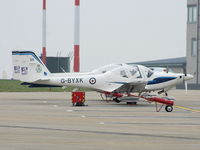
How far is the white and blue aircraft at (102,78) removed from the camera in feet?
104

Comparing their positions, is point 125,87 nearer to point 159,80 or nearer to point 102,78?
point 102,78

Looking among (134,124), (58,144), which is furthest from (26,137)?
(134,124)

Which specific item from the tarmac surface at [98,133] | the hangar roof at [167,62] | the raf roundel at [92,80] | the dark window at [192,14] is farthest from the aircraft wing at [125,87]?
the hangar roof at [167,62]

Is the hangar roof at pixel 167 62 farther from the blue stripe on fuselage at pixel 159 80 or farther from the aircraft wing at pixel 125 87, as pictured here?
the aircraft wing at pixel 125 87

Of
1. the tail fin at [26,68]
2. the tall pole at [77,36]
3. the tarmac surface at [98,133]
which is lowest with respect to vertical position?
the tarmac surface at [98,133]

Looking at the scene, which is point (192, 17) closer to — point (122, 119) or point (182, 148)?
point (122, 119)

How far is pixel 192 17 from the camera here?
249 ft

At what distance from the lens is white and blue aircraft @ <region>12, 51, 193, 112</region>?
104ft

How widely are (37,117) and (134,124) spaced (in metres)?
4.12

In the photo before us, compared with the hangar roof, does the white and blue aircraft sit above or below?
below

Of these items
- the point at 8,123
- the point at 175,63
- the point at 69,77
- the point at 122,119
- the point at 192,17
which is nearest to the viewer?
the point at 8,123

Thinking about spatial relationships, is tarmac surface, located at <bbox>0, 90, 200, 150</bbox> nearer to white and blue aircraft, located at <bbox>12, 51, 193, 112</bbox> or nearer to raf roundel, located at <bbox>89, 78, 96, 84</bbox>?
white and blue aircraft, located at <bbox>12, 51, 193, 112</bbox>

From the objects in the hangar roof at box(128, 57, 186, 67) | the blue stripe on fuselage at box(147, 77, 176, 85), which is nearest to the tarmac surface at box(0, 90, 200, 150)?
the blue stripe on fuselage at box(147, 77, 176, 85)

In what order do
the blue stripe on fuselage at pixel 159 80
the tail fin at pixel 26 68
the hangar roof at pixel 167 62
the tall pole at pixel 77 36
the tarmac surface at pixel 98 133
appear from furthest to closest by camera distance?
the hangar roof at pixel 167 62, the tall pole at pixel 77 36, the blue stripe on fuselage at pixel 159 80, the tail fin at pixel 26 68, the tarmac surface at pixel 98 133
